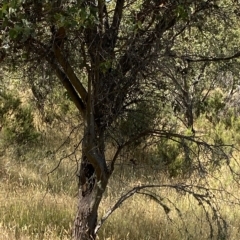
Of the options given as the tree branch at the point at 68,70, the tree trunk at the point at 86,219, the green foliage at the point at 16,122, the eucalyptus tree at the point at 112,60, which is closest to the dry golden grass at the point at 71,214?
the tree trunk at the point at 86,219

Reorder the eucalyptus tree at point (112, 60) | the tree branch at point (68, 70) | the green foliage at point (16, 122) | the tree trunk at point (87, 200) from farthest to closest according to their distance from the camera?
1. the green foliage at point (16, 122)
2. the tree trunk at point (87, 200)
3. the tree branch at point (68, 70)
4. the eucalyptus tree at point (112, 60)

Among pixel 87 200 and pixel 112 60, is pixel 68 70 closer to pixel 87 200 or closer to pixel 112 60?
pixel 112 60

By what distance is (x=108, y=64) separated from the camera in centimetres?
287

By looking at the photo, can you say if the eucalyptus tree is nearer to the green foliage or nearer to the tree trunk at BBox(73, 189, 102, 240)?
the tree trunk at BBox(73, 189, 102, 240)

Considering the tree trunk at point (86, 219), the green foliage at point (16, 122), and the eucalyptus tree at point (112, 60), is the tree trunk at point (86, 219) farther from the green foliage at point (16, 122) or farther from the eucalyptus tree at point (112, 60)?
the green foliage at point (16, 122)

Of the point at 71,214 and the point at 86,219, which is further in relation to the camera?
the point at 71,214

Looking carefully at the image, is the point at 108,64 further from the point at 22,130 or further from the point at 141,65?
the point at 22,130

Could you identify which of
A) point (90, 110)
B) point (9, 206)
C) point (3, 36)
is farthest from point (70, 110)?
point (3, 36)

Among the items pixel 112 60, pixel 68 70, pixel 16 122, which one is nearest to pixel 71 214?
pixel 68 70

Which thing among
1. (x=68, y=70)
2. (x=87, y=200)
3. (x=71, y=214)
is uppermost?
(x=68, y=70)

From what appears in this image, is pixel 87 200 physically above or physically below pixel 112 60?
below

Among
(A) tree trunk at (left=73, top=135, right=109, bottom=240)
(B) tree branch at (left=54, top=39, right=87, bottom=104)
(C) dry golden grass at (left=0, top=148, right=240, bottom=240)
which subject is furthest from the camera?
(C) dry golden grass at (left=0, top=148, right=240, bottom=240)

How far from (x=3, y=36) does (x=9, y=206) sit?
9.08 feet

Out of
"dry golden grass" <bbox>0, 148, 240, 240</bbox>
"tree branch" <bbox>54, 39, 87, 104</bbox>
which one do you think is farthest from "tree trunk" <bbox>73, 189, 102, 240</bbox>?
"tree branch" <bbox>54, 39, 87, 104</bbox>
